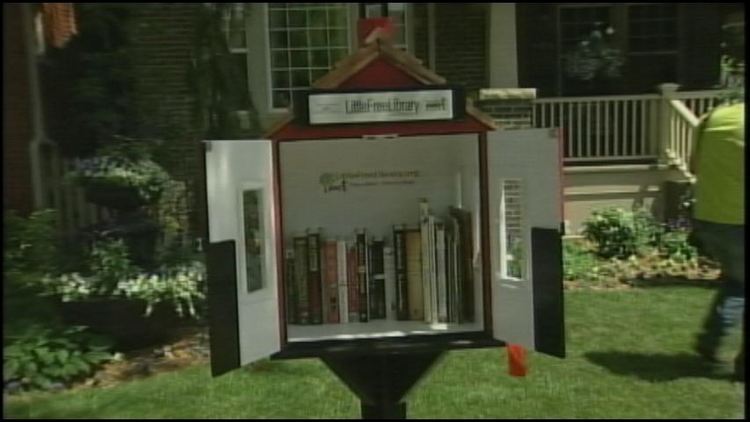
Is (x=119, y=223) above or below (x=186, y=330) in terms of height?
above

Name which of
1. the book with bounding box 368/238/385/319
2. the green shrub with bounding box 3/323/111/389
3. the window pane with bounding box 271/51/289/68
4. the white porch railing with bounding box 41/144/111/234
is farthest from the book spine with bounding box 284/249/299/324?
the white porch railing with bounding box 41/144/111/234

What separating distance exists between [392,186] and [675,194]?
76.7 inches

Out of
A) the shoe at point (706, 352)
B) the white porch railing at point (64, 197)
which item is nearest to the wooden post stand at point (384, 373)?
the shoe at point (706, 352)

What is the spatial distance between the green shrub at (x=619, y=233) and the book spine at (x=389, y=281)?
5.66 ft

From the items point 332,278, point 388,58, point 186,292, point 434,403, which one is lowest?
point 434,403

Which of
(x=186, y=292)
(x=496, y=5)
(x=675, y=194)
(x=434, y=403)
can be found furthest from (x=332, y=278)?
(x=675, y=194)

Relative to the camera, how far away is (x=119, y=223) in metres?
2.71

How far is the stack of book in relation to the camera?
4.37 feet

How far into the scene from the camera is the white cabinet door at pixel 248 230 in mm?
1132

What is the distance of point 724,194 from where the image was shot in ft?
6.07

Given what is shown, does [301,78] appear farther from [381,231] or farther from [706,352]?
[706,352]

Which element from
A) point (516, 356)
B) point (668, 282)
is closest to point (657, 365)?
point (668, 282)

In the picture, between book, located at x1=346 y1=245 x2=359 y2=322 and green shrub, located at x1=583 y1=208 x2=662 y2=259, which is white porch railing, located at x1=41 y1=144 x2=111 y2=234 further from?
green shrub, located at x1=583 y1=208 x2=662 y2=259

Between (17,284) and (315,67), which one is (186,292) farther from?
(315,67)
